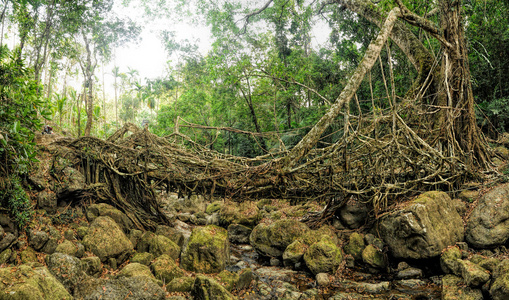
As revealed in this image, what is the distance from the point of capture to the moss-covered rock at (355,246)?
732cm

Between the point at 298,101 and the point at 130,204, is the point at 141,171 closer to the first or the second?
the point at 130,204

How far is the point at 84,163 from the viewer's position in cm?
855

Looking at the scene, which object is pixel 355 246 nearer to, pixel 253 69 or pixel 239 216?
pixel 239 216

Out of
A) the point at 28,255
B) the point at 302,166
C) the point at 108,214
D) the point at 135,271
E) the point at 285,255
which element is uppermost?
the point at 302,166

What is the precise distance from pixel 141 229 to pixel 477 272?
8007 millimetres

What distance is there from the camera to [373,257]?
22.3 feet

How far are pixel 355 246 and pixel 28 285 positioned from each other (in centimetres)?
676

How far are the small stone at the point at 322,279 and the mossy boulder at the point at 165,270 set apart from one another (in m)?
2.95

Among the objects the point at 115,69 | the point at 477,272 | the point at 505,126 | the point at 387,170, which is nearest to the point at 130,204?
the point at 387,170

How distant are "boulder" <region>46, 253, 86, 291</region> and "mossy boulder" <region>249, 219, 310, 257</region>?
4.66 metres

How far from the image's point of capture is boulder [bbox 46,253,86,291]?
462 centimetres

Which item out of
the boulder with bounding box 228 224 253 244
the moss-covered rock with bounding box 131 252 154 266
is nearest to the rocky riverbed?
the moss-covered rock with bounding box 131 252 154 266

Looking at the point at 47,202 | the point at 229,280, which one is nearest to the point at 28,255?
the point at 47,202

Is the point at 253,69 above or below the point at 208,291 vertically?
above
